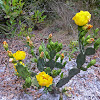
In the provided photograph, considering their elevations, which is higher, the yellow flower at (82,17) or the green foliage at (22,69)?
the yellow flower at (82,17)

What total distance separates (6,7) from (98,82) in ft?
5.42

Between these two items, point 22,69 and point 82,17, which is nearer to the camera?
point 82,17

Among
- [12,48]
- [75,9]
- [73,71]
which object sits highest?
[75,9]

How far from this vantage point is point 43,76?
0.80 m

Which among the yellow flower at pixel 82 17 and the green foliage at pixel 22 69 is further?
the green foliage at pixel 22 69

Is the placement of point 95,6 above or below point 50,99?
above

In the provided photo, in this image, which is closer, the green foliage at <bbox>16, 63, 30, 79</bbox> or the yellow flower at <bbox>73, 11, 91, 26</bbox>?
the yellow flower at <bbox>73, 11, 91, 26</bbox>

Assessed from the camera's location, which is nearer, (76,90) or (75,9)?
(76,90)

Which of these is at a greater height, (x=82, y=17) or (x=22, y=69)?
(x=82, y=17)

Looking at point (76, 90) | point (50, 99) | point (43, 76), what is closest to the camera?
point (43, 76)

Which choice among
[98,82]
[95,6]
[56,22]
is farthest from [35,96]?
[95,6]

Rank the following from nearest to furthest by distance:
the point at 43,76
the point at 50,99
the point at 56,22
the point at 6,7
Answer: the point at 43,76 → the point at 50,99 → the point at 6,7 → the point at 56,22

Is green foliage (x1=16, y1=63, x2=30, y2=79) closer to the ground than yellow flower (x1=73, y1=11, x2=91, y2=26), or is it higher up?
closer to the ground

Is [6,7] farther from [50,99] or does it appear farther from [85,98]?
[85,98]
